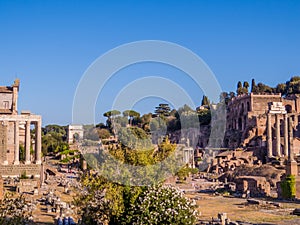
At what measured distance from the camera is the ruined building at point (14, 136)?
155 feet

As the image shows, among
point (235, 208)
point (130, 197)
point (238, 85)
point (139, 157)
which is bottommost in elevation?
point (235, 208)

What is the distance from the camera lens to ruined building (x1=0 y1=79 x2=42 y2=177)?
4719 centimetres

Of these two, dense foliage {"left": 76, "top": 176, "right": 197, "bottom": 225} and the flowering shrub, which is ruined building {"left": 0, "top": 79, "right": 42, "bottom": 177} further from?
the flowering shrub

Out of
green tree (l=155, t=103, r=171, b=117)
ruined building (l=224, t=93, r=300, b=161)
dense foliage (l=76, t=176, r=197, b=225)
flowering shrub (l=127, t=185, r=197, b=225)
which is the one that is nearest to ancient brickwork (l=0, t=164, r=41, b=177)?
dense foliage (l=76, t=176, r=197, b=225)

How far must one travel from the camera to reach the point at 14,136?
51969 mm

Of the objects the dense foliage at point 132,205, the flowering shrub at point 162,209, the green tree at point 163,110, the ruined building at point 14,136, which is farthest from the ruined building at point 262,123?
the flowering shrub at point 162,209

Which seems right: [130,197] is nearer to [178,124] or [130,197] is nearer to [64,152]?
[64,152]

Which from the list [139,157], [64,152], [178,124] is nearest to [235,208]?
[139,157]

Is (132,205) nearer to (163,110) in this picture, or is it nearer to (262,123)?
(262,123)

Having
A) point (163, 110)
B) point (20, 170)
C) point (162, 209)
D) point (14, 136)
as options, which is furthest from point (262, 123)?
point (162, 209)

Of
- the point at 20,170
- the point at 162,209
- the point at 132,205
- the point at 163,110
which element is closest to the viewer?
the point at 162,209

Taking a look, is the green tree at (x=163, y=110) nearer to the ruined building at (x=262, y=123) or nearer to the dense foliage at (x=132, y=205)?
the ruined building at (x=262, y=123)

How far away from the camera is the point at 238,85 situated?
123 m

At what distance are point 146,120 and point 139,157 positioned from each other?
94.2m
